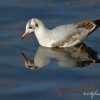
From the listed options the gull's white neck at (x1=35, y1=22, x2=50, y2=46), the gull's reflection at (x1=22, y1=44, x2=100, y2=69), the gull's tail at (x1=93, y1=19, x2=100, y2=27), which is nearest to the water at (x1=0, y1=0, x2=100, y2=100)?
the gull's reflection at (x1=22, y1=44, x2=100, y2=69)

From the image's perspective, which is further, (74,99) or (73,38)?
(73,38)

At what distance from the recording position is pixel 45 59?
12.8m

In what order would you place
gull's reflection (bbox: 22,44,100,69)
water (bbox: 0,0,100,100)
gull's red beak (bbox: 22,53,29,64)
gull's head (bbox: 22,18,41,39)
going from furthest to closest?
gull's head (bbox: 22,18,41,39), gull's red beak (bbox: 22,53,29,64), gull's reflection (bbox: 22,44,100,69), water (bbox: 0,0,100,100)

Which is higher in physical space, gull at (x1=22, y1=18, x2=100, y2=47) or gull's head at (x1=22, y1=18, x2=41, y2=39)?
gull's head at (x1=22, y1=18, x2=41, y2=39)

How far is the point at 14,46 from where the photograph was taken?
43.7 ft

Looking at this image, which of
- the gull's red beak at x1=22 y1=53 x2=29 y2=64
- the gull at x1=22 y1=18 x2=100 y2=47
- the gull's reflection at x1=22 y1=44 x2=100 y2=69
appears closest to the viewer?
the gull's reflection at x1=22 y1=44 x2=100 y2=69

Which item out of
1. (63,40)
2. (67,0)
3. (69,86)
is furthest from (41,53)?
(67,0)

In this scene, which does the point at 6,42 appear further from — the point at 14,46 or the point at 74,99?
the point at 74,99

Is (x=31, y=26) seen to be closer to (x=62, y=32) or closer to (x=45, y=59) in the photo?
(x=62, y=32)

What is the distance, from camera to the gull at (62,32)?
13.4 m

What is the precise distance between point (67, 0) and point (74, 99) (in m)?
5.04

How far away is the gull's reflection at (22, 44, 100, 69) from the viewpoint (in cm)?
1255

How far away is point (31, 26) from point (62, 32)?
2.18 feet

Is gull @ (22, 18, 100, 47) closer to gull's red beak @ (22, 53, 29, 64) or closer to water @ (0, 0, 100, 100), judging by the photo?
water @ (0, 0, 100, 100)
